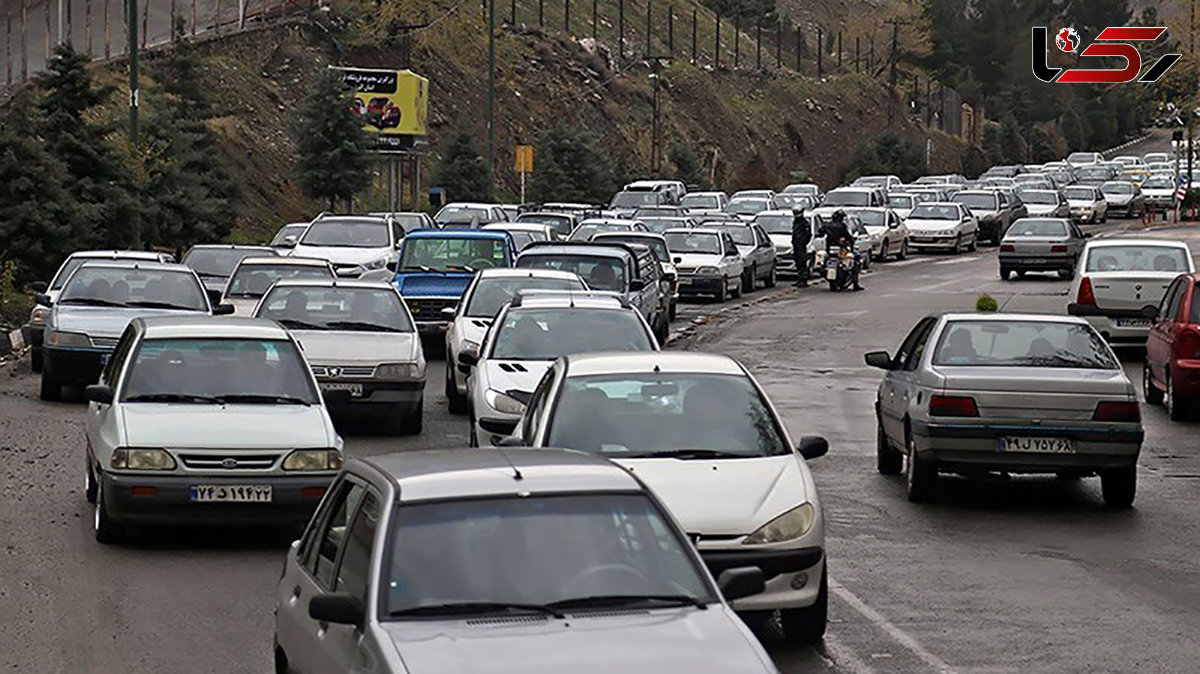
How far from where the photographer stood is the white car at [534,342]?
1836 centimetres

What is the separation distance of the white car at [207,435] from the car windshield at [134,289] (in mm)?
8819

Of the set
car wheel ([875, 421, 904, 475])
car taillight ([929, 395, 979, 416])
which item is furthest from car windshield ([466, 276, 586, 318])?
car taillight ([929, 395, 979, 416])

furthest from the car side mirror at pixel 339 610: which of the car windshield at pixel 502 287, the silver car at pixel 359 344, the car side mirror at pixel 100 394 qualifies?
the car windshield at pixel 502 287

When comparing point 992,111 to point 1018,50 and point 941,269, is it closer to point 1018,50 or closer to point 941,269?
point 1018,50

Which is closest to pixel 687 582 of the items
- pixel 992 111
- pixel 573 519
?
pixel 573 519

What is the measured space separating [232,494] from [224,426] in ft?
2.07

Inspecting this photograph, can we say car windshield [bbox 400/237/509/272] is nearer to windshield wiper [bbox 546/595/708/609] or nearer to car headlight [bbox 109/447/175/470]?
car headlight [bbox 109/447/175/470]

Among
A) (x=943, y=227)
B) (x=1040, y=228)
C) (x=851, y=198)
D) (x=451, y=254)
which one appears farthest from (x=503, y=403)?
(x=851, y=198)

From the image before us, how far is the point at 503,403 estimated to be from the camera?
715 inches

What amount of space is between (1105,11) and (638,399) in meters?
173

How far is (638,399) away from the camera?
12.3m

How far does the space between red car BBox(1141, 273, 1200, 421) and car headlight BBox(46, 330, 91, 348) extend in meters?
12.5

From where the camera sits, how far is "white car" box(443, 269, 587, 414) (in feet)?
78.9

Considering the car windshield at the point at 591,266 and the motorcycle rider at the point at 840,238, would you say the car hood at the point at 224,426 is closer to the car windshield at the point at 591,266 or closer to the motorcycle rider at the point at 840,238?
the car windshield at the point at 591,266
